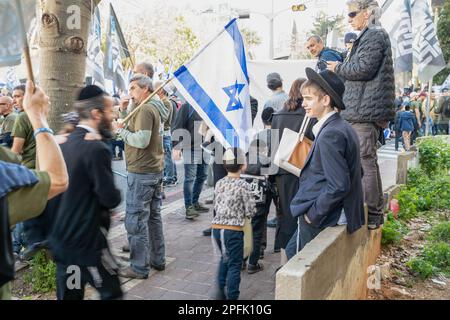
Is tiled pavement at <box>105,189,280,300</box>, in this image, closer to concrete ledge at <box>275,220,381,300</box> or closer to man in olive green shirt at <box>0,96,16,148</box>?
concrete ledge at <box>275,220,381,300</box>

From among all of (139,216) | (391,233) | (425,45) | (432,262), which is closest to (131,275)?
(139,216)

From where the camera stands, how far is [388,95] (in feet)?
14.9

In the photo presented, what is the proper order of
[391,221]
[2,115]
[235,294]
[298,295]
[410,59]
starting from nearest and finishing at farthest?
[298,295] → [235,294] → [391,221] → [2,115] → [410,59]

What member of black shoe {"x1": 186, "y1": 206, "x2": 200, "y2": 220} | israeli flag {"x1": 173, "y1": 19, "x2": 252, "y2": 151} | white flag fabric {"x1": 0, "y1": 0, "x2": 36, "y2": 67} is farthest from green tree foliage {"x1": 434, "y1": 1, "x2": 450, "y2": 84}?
white flag fabric {"x1": 0, "y1": 0, "x2": 36, "y2": 67}

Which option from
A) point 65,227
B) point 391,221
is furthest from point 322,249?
point 391,221

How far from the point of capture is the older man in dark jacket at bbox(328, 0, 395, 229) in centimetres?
449

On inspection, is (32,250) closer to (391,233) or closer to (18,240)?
(18,240)

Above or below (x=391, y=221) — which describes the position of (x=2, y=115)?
above

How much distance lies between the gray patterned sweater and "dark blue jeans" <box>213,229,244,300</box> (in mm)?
98

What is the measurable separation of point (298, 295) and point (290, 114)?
9.90 feet

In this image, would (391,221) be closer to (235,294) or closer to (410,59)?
(235,294)

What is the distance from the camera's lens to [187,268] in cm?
502

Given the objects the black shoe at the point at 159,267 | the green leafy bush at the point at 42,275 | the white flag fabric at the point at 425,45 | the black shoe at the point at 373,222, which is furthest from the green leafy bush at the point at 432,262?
the white flag fabric at the point at 425,45

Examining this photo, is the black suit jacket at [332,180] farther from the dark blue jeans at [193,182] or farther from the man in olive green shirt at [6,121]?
the man in olive green shirt at [6,121]
